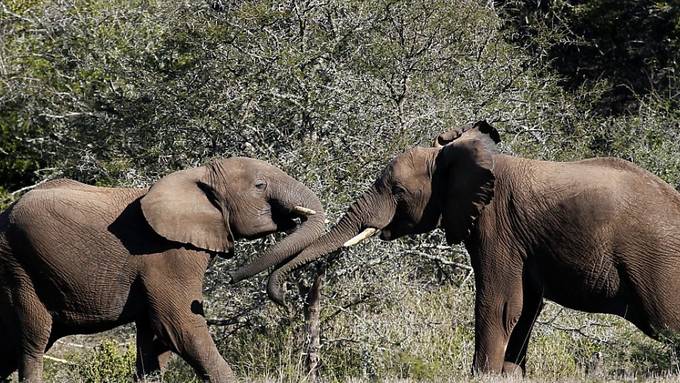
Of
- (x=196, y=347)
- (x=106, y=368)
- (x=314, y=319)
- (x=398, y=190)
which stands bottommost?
(x=106, y=368)

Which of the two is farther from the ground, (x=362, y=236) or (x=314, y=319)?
(x=362, y=236)

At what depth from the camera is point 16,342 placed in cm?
1015

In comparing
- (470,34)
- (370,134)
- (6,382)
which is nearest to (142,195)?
(6,382)

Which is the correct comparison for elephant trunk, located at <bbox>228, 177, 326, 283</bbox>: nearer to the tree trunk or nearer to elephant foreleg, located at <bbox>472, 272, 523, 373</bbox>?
elephant foreleg, located at <bbox>472, 272, 523, 373</bbox>

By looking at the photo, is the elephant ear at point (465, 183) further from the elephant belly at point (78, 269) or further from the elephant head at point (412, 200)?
the elephant belly at point (78, 269)

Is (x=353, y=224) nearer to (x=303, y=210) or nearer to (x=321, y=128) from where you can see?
(x=303, y=210)

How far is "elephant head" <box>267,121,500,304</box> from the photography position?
996cm

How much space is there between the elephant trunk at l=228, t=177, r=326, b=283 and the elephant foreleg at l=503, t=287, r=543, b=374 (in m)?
1.66

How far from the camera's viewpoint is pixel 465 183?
984 centimetres

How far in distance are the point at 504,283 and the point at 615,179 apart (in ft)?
3.63

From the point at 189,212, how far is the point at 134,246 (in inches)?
18.8

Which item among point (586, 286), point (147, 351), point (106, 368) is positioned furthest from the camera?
point (106, 368)

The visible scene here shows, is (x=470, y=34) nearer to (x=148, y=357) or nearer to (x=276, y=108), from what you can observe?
(x=276, y=108)

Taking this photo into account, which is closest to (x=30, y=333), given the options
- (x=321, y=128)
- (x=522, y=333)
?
(x=321, y=128)
